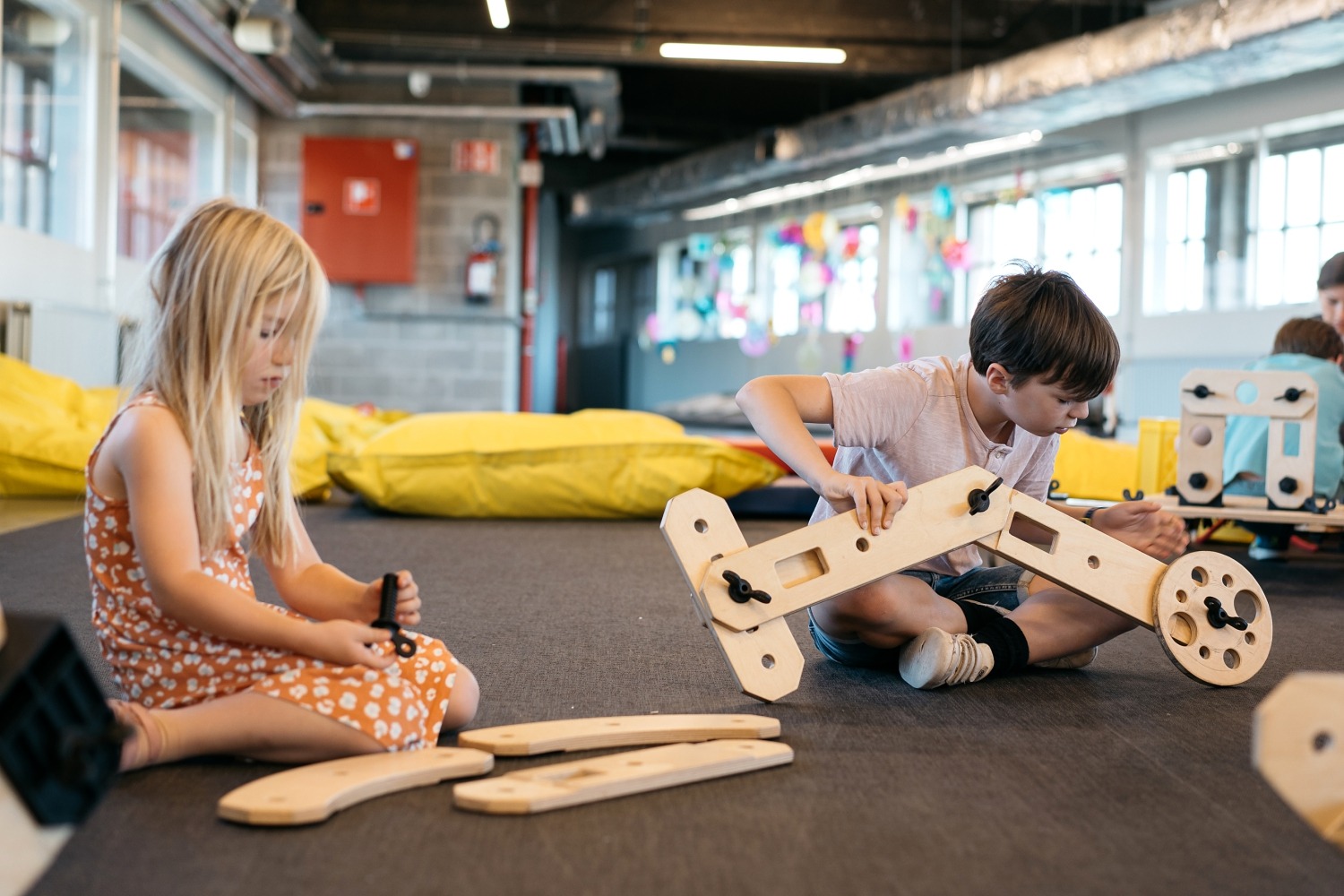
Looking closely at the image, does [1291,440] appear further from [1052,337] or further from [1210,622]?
[1052,337]

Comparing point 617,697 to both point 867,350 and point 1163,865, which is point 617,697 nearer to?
point 1163,865

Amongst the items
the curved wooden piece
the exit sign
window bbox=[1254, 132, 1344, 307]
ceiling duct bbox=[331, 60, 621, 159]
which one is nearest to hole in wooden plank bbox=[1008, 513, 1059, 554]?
the curved wooden piece

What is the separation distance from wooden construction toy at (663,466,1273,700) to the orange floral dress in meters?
0.42

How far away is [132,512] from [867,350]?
909 centimetres

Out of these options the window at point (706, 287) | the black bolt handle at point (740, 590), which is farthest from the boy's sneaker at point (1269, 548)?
the window at point (706, 287)

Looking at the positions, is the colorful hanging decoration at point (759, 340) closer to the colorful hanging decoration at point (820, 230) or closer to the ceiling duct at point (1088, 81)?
the colorful hanging decoration at point (820, 230)

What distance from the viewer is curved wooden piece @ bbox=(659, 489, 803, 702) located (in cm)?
158

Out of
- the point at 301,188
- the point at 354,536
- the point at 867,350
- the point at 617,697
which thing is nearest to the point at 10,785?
the point at 617,697

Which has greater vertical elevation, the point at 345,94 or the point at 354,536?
the point at 345,94

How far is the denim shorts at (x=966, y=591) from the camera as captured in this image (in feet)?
6.21

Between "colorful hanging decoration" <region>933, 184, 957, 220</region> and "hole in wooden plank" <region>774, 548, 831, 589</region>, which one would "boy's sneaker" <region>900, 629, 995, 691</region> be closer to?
"hole in wooden plank" <region>774, 548, 831, 589</region>

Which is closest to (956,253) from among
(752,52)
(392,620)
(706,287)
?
(752,52)

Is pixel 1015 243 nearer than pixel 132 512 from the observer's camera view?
No

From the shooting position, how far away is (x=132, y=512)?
4.09 feet
